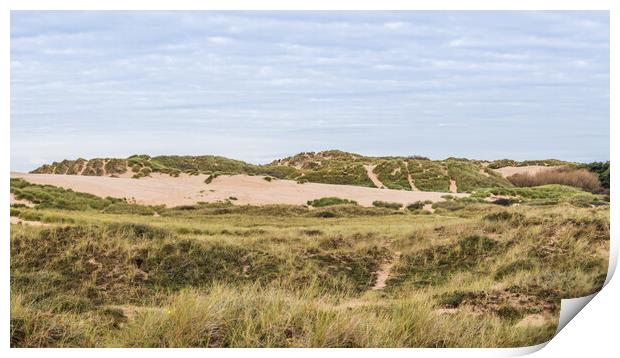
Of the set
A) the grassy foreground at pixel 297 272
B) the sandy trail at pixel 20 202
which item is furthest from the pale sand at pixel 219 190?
the sandy trail at pixel 20 202

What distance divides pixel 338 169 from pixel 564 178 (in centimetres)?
493

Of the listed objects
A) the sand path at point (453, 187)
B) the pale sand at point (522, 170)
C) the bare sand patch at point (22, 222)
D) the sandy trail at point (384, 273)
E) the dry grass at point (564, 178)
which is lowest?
the sandy trail at point (384, 273)

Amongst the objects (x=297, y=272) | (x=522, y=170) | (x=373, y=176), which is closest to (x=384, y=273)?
(x=297, y=272)

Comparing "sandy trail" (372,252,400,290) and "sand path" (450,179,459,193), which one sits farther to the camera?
"sand path" (450,179,459,193)

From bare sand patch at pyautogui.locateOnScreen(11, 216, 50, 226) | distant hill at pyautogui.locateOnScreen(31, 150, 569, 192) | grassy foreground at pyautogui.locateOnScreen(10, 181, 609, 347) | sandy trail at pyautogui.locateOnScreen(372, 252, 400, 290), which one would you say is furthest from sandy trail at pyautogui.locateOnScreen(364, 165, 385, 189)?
bare sand patch at pyautogui.locateOnScreen(11, 216, 50, 226)

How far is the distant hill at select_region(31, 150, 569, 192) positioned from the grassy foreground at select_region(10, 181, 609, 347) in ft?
2.13

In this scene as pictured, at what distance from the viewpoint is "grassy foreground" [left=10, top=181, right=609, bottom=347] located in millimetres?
6934

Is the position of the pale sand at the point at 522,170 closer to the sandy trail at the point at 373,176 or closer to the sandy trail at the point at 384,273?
the sandy trail at the point at 373,176

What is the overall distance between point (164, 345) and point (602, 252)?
284 inches

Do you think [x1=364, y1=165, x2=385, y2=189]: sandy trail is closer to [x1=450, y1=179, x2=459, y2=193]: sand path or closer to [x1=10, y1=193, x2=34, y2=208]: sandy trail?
[x1=450, y1=179, x2=459, y2=193]: sand path

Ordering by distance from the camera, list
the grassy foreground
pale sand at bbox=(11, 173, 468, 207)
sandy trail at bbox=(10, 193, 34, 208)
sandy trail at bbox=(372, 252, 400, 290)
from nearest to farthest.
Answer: the grassy foreground → sandy trail at bbox=(372, 252, 400, 290) → sandy trail at bbox=(10, 193, 34, 208) → pale sand at bbox=(11, 173, 468, 207)

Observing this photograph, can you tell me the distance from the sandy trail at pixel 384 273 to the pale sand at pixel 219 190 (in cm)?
422

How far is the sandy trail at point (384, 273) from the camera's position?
10578mm
